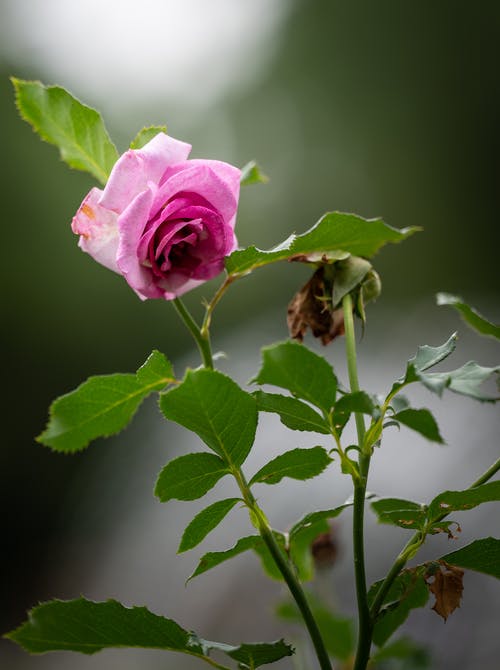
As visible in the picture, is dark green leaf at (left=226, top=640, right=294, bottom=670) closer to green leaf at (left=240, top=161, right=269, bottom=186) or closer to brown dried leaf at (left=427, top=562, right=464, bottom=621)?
brown dried leaf at (left=427, top=562, right=464, bottom=621)

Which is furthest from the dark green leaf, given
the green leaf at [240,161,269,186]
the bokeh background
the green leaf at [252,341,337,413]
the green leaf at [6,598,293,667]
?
the bokeh background

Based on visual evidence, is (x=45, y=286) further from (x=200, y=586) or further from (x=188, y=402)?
(x=188, y=402)

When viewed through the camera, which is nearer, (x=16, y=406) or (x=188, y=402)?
(x=188, y=402)

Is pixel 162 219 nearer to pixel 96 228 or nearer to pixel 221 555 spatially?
pixel 96 228

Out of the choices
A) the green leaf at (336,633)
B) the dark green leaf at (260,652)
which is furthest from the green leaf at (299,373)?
the green leaf at (336,633)

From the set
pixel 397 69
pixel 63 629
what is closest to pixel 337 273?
pixel 63 629

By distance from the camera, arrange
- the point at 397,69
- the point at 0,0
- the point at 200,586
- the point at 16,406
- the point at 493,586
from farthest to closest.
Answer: the point at 397,69 → the point at 0,0 → the point at 16,406 → the point at 200,586 → the point at 493,586

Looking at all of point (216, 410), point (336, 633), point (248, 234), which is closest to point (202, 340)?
point (216, 410)
